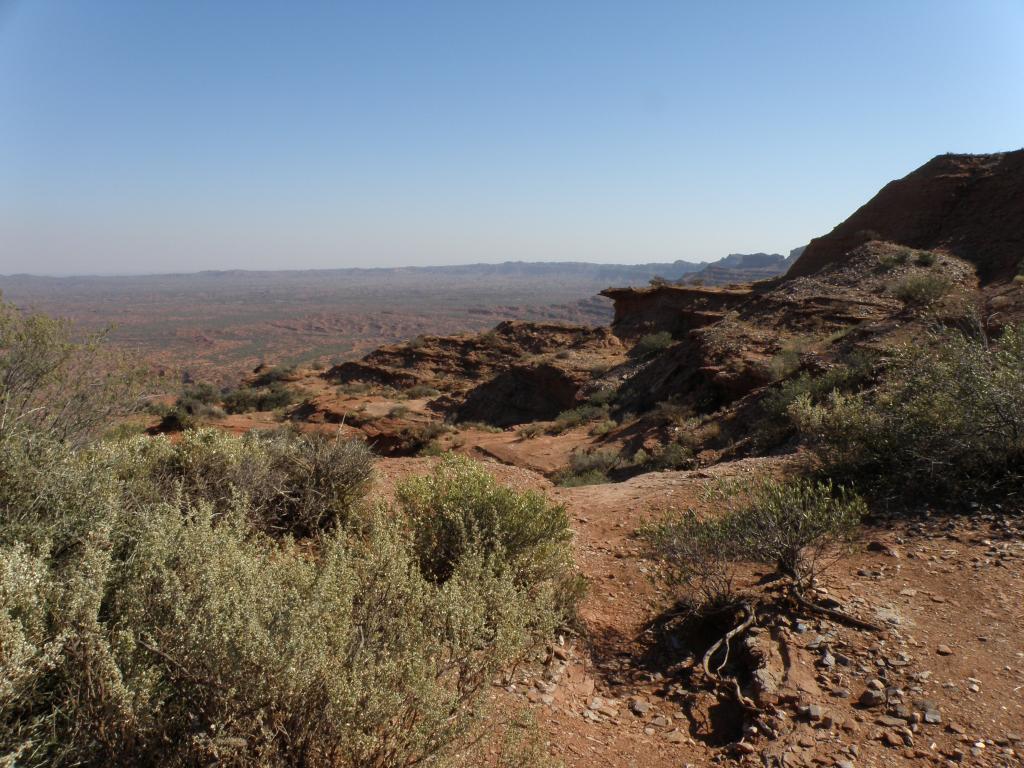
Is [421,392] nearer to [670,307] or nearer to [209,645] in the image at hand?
[670,307]

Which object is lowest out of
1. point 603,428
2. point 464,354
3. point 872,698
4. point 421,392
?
point 421,392

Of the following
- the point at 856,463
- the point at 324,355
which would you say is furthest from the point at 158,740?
the point at 324,355

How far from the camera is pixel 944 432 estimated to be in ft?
17.9

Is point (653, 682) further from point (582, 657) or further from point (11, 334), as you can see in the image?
point (11, 334)

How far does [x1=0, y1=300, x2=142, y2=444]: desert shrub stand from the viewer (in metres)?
4.59

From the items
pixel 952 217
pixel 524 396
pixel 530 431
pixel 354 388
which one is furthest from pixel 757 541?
pixel 354 388

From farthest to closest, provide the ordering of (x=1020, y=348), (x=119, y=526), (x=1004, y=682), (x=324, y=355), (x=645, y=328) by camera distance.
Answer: (x=324, y=355) < (x=645, y=328) < (x=1020, y=348) < (x=1004, y=682) < (x=119, y=526)

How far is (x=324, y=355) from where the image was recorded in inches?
2564

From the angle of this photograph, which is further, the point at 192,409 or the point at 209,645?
the point at 192,409

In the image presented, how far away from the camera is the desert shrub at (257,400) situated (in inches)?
941

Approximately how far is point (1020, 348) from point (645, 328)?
22593mm

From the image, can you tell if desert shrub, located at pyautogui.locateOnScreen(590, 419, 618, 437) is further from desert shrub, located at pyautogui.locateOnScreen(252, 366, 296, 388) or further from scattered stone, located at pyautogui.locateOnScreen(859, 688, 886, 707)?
desert shrub, located at pyautogui.locateOnScreen(252, 366, 296, 388)

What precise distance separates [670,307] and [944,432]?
22.9m

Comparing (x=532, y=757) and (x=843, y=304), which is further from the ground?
(x=843, y=304)
